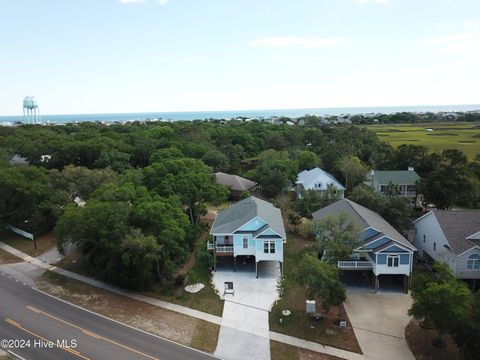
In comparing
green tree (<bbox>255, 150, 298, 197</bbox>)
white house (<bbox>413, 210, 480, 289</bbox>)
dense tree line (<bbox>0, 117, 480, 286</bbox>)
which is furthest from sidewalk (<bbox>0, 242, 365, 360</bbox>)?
green tree (<bbox>255, 150, 298, 197</bbox>)

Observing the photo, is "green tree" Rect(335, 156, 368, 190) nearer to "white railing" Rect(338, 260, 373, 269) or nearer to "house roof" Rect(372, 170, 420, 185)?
"house roof" Rect(372, 170, 420, 185)

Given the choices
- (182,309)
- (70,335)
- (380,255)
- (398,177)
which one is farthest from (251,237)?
(398,177)

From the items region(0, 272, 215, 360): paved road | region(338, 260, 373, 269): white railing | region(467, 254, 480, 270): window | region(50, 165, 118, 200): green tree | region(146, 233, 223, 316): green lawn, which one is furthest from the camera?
region(50, 165, 118, 200): green tree

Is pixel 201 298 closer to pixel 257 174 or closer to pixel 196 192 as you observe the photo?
pixel 196 192

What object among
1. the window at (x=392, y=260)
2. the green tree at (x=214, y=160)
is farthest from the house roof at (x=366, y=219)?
the green tree at (x=214, y=160)

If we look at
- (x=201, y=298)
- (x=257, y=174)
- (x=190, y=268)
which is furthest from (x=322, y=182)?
(x=201, y=298)

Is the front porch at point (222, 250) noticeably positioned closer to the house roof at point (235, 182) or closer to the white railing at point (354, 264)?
the white railing at point (354, 264)

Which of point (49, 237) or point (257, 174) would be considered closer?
point (49, 237)
